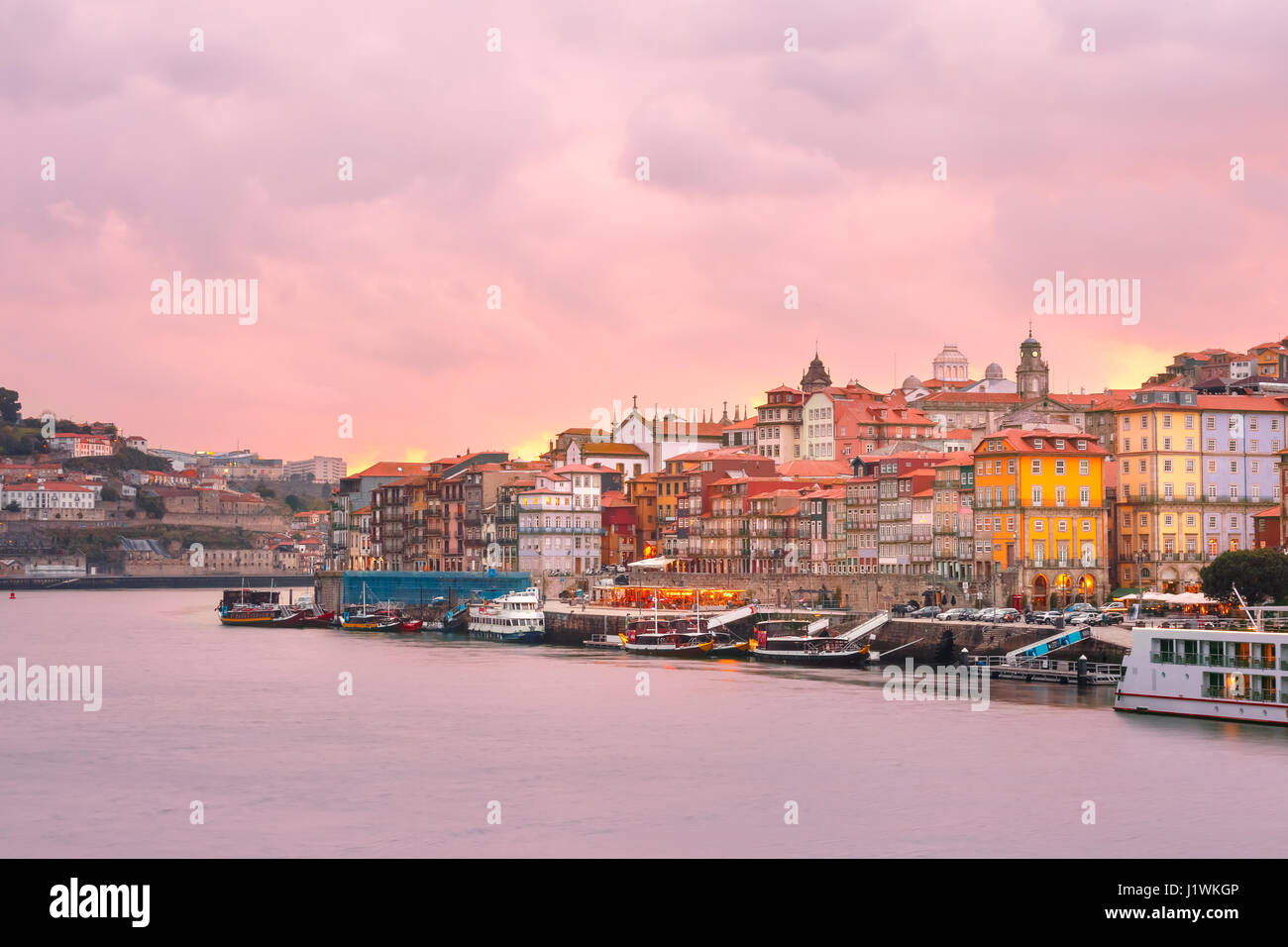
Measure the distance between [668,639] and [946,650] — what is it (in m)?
17.0

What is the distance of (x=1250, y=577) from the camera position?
232 feet

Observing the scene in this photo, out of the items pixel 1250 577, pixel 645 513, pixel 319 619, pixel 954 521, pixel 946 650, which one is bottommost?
pixel 319 619

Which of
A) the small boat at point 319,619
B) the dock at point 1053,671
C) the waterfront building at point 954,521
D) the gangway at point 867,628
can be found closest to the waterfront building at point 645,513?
the small boat at point 319,619

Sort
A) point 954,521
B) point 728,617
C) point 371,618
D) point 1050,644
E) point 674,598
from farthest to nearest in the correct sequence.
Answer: point 371,618 < point 674,598 < point 954,521 < point 728,617 < point 1050,644

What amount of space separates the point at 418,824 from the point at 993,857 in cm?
1227

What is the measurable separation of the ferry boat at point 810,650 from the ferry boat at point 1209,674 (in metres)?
22.9

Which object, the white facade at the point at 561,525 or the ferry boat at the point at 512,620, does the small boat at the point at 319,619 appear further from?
the ferry boat at the point at 512,620

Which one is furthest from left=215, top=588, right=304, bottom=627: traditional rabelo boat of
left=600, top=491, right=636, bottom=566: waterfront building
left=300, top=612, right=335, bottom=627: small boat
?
left=600, top=491, right=636, bottom=566: waterfront building

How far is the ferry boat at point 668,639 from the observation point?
279 feet

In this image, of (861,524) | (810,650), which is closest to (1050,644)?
(810,650)

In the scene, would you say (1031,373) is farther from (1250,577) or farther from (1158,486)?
(1250,577)

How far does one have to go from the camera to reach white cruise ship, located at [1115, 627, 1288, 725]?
49875mm

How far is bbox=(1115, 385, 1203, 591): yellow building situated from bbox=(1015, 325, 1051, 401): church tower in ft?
113
